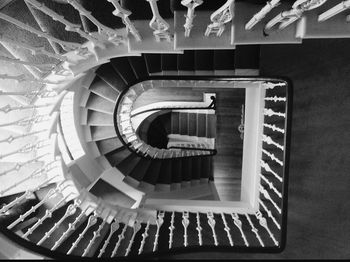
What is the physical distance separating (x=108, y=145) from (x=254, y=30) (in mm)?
4351

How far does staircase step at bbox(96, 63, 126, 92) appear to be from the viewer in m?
4.90

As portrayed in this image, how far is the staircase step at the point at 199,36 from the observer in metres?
2.51

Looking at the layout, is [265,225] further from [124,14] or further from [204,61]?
[124,14]

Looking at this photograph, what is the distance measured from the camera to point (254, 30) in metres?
2.45

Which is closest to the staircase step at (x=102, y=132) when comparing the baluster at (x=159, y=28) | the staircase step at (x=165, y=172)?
the staircase step at (x=165, y=172)

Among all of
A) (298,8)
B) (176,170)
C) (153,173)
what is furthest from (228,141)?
(298,8)

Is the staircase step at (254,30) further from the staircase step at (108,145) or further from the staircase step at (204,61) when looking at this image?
the staircase step at (108,145)

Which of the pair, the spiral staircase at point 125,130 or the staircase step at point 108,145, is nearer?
the spiral staircase at point 125,130

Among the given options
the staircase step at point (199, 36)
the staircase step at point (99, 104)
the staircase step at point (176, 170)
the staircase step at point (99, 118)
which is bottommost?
the staircase step at point (176, 170)

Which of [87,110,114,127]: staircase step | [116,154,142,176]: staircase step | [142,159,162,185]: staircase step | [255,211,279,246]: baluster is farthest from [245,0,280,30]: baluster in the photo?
[142,159,162,185]: staircase step

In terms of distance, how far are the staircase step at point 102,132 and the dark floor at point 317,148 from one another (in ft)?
10.2

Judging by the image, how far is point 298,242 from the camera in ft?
12.5

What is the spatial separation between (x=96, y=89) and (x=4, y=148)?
2033 millimetres

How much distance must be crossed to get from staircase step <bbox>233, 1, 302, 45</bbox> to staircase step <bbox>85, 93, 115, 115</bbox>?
135 inches
